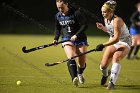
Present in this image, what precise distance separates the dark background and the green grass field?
37.2 feet

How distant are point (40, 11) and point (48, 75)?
62.2 ft

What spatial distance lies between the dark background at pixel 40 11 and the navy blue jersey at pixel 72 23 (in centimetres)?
1901

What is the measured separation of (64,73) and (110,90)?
10.6 ft

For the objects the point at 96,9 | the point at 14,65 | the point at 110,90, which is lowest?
the point at 110,90

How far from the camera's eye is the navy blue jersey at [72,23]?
37.9 ft

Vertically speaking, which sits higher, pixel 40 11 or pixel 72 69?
pixel 40 11

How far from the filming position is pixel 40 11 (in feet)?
105

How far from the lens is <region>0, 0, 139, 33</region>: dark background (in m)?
31.2

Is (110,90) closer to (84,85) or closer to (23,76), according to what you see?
(84,85)

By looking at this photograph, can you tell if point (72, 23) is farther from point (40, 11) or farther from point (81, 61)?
point (40, 11)

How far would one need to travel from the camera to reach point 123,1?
1246 inches

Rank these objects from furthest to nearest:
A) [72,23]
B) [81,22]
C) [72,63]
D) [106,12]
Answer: [72,23] < [81,22] < [72,63] < [106,12]

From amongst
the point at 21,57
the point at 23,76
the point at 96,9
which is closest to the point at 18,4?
the point at 96,9

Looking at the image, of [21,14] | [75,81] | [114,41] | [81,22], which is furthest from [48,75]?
[21,14]
